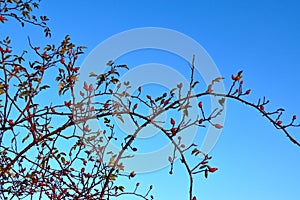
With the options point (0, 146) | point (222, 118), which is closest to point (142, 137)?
point (222, 118)

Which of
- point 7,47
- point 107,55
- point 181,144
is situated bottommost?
point 181,144

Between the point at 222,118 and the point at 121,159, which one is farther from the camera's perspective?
the point at 121,159

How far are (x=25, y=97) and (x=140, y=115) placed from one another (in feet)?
2.47

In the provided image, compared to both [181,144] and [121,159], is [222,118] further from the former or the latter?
[121,159]

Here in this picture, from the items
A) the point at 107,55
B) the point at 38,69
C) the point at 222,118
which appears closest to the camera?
the point at 222,118

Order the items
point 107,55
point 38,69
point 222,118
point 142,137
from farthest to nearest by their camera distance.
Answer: point 38,69
point 107,55
point 142,137
point 222,118

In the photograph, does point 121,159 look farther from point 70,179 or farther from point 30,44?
point 30,44

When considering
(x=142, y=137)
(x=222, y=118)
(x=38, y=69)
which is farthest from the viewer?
(x=38, y=69)

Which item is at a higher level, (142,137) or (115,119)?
(115,119)

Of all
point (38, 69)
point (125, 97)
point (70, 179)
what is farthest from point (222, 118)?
point (38, 69)

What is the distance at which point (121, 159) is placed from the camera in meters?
2.70

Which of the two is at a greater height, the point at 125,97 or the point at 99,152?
the point at 125,97

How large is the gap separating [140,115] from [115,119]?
36cm

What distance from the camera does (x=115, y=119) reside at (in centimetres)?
271
